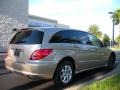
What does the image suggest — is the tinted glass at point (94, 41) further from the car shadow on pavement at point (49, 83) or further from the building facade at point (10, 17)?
the building facade at point (10, 17)

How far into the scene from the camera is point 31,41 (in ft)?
26.3

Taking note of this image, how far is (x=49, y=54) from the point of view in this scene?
25.9ft

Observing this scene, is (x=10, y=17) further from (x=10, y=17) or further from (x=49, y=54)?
(x=49, y=54)

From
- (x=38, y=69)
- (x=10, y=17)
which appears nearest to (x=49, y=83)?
(x=38, y=69)

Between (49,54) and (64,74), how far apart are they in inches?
34.6

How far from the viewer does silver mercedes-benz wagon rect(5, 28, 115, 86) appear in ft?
25.5

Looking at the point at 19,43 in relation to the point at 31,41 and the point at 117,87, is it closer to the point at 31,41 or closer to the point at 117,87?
the point at 31,41

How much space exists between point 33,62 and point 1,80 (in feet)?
6.69

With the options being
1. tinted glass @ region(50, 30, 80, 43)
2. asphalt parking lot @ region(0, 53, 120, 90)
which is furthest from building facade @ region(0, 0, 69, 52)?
tinted glass @ region(50, 30, 80, 43)

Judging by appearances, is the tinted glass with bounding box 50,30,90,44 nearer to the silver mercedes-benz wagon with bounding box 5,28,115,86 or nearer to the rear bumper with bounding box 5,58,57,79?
the silver mercedes-benz wagon with bounding box 5,28,115,86

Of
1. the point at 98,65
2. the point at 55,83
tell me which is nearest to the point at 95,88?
the point at 55,83

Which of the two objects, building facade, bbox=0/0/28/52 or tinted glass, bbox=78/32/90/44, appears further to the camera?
building facade, bbox=0/0/28/52

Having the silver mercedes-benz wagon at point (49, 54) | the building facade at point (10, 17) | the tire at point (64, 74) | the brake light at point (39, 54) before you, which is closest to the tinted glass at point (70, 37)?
the silver mercedes-benz wagon at point (49, 54)

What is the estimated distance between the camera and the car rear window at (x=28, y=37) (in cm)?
798
